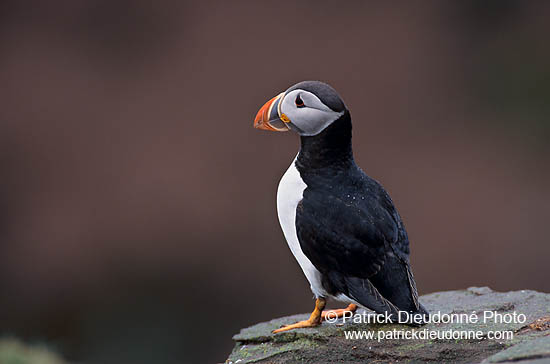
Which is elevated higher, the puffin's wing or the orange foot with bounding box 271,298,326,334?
the puffin's wing

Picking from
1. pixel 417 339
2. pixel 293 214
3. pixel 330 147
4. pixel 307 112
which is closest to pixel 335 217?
pixel 293 214

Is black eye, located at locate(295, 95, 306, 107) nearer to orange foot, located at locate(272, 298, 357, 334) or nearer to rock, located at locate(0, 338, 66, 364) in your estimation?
orange foot, located at locate(272, 298, 357, 334)

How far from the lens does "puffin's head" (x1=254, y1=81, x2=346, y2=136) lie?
318 centimetres

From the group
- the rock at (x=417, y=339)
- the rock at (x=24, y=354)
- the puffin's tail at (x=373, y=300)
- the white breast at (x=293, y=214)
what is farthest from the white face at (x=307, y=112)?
the rock at (x=24, y=354)

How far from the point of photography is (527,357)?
2.66m

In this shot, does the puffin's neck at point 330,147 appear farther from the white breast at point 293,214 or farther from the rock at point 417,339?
the rock at point 417,339

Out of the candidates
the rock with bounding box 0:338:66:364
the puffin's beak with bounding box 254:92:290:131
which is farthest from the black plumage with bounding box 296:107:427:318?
the rock with bounding box 0:338:66:364

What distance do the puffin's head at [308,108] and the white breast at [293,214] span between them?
0.22 metres

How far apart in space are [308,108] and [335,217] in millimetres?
469

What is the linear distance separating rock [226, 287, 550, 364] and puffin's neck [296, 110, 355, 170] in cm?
74

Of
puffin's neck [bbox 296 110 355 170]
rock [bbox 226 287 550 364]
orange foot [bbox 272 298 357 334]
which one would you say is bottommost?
rock [bbox 226 287 550 364]

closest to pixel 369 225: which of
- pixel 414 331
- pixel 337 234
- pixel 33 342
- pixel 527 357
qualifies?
pixel 337 234

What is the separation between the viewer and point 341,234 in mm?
3184

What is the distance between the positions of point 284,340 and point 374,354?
0.43 metres
